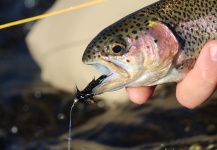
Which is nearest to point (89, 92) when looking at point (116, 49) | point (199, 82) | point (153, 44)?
point (116, 49)

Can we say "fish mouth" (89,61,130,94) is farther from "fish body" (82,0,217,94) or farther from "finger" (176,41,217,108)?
"finger" (176,41,217,108)

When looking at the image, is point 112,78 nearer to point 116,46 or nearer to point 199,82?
point 116,46

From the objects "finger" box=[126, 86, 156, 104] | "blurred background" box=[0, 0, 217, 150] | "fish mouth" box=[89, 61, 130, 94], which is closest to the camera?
"fish mouth" box=[89, 61, 130, 94]

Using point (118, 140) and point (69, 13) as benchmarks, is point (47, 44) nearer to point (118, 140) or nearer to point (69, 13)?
point (69, 13)

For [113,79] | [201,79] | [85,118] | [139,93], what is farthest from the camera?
[85,118]

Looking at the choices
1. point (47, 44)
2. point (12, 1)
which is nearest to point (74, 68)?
point (47, 44)

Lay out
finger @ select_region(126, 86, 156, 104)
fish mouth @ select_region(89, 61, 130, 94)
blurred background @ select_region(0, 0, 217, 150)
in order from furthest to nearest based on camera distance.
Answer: blurred background @ select_region(0, 0, 217, 150)
finger @ select_region(126, 86, 156, 104)
fish mouth @ select_region(89, 61, 130, 94)

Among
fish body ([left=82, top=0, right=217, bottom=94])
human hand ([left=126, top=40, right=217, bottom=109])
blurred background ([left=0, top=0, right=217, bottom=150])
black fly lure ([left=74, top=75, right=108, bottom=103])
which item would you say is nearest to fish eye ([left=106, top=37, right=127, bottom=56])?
fish body ([left=82, top=0, right=217, bottom=94])
